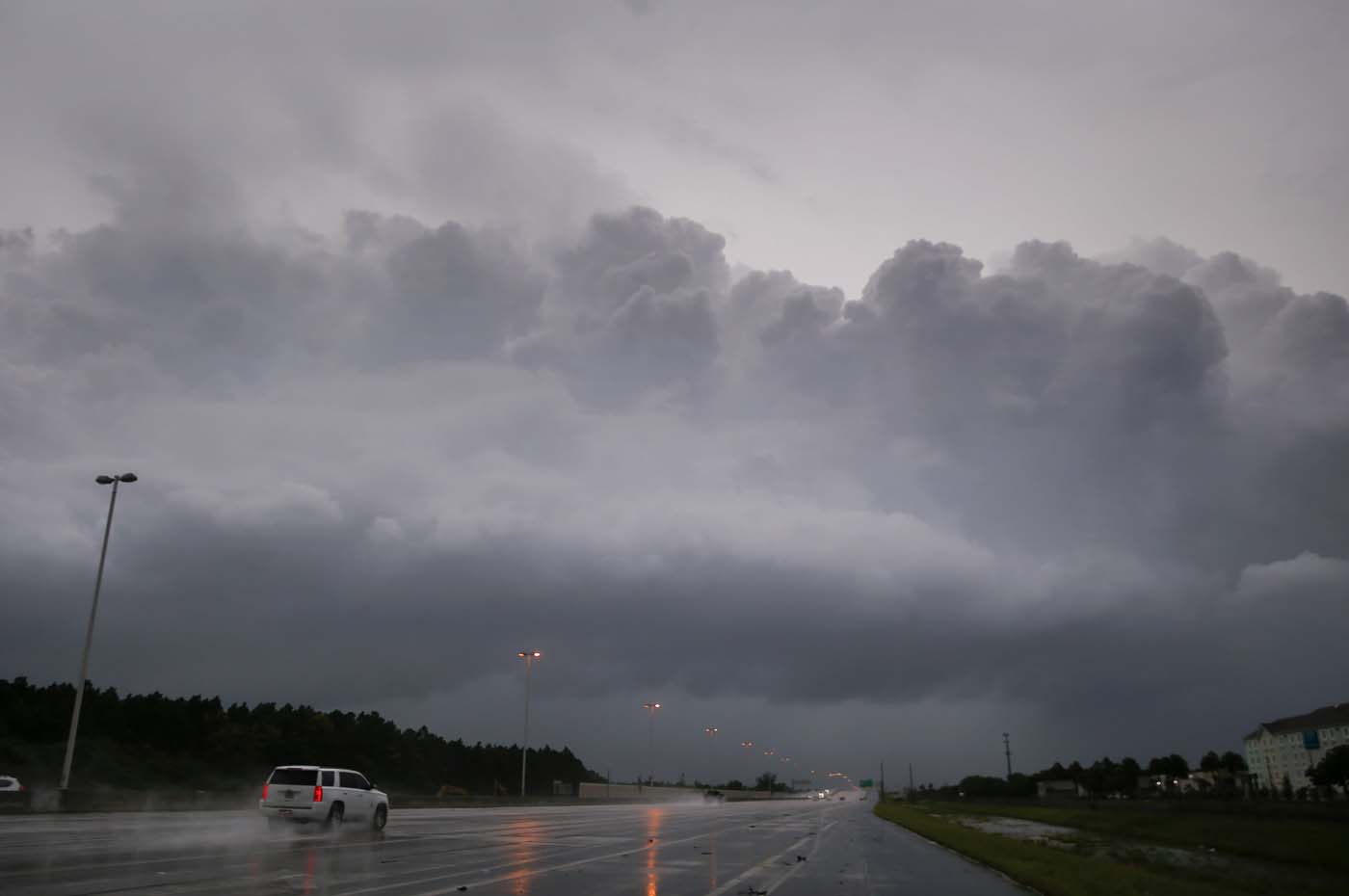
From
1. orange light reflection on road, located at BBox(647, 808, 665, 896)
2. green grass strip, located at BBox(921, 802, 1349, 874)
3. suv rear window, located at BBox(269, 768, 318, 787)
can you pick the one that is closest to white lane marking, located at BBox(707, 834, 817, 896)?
orange light reflection on road, located at BBox(647, 808, 665, 896)

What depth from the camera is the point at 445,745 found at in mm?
165500

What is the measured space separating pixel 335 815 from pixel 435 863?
11.9m

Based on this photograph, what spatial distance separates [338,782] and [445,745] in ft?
462

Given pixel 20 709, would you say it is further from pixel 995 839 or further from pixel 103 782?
pixel 995 839

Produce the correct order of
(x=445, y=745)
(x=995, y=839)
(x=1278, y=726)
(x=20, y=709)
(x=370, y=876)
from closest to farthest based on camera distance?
(x=370, y=876), (x=995, y=839), (x=20, y=709), (x=445, y=745), (x=1278, y=726)

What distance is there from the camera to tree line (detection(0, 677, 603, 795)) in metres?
92.9

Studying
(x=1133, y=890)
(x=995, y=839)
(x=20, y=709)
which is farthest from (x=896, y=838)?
(x=20, y=709)

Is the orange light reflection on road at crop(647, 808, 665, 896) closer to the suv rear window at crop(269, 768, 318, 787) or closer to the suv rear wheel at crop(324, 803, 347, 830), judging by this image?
the suv rear wheel at crop(324, 803, 347, 830)

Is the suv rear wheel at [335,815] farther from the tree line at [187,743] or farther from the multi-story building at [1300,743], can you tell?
the multi-story building at [1300,743]

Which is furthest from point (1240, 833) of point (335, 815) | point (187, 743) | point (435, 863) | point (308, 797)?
point (187, 743)

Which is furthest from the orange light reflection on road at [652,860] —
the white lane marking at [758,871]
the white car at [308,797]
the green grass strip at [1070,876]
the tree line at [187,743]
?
the tree line at [187,743]

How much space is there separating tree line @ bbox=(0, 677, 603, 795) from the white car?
63342 mm

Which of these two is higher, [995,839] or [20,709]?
[20,709]

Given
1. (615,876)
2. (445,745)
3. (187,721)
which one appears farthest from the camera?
(445,745)
